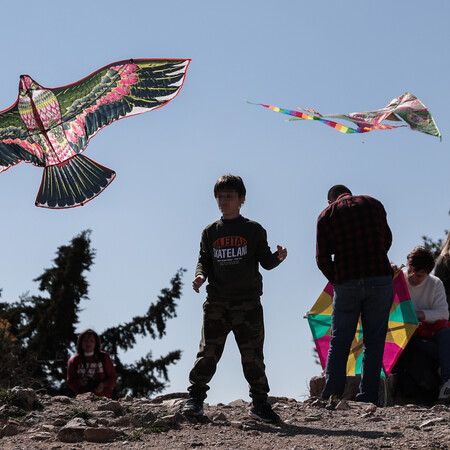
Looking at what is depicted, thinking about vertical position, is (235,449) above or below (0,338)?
below

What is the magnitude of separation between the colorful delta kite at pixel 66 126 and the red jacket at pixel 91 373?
1590 millimetres

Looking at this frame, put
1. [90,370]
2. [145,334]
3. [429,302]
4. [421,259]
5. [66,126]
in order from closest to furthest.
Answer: [421,259] < [429,302] < [66,126] < [90,370] < [145,334]

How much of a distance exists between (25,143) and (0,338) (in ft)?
28.3

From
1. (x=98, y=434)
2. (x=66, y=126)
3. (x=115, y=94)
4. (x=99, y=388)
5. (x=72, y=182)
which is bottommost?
(x=98, y=434)

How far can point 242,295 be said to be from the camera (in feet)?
16.8

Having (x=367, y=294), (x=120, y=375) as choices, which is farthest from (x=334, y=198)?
(x=120, y=375)

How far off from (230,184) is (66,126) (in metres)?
2.54

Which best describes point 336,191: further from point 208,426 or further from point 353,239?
point 208,426

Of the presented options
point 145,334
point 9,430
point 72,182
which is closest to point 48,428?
point 9,430

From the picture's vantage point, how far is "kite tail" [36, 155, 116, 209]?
6.91m

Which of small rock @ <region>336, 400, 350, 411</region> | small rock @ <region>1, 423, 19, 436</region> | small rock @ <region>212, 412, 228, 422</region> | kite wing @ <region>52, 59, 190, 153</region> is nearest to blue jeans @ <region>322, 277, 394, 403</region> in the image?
small rock @ <region>336, 400, 350, 411</region>

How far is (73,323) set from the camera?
60.8 ft

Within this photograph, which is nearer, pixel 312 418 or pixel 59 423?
pixel 59 423

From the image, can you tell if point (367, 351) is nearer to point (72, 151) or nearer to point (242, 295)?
point (242, 295)
